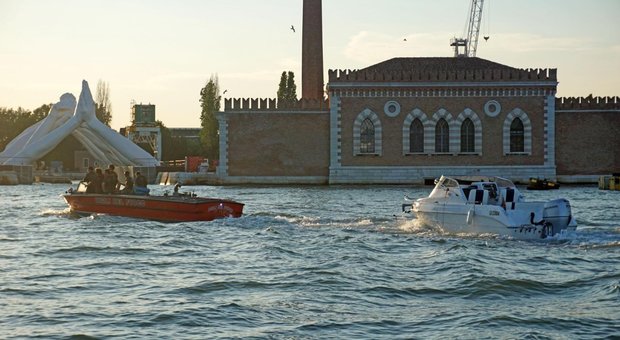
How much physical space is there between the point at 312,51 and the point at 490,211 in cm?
3941

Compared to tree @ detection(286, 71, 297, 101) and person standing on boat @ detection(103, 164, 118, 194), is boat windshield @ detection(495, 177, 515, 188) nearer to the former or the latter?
person standing on boat @ detection(103, 164, 118, 194)

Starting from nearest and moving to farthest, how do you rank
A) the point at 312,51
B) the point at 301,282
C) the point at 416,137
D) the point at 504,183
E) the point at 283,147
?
the point at 301,282, the point at 504,183, the point at 416,137, the point at 283,147, the point at 312,51

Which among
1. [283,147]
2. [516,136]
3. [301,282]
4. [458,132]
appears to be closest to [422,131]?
[458,132]

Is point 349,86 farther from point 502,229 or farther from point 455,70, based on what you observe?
point 502,229

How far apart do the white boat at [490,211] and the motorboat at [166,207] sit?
4.78 m

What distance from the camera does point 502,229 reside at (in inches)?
782

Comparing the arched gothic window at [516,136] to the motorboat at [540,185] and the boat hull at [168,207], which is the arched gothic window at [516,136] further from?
the boat hull at [168,207]

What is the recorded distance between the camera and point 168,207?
24.2 m

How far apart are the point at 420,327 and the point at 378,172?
4172 centimetres

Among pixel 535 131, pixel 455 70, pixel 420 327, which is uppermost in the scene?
pixel 455 70

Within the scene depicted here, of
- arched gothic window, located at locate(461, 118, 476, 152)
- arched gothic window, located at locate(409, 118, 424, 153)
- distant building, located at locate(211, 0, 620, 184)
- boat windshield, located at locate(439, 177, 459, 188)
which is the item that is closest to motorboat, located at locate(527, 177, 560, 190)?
distant building, located at locate(211, 0, 620, 184)

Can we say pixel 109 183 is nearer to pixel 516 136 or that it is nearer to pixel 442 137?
pixel 442 137

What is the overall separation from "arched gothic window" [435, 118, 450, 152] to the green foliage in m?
46.4

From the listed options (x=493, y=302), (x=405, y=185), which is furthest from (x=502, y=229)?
(x=405, y=185)
